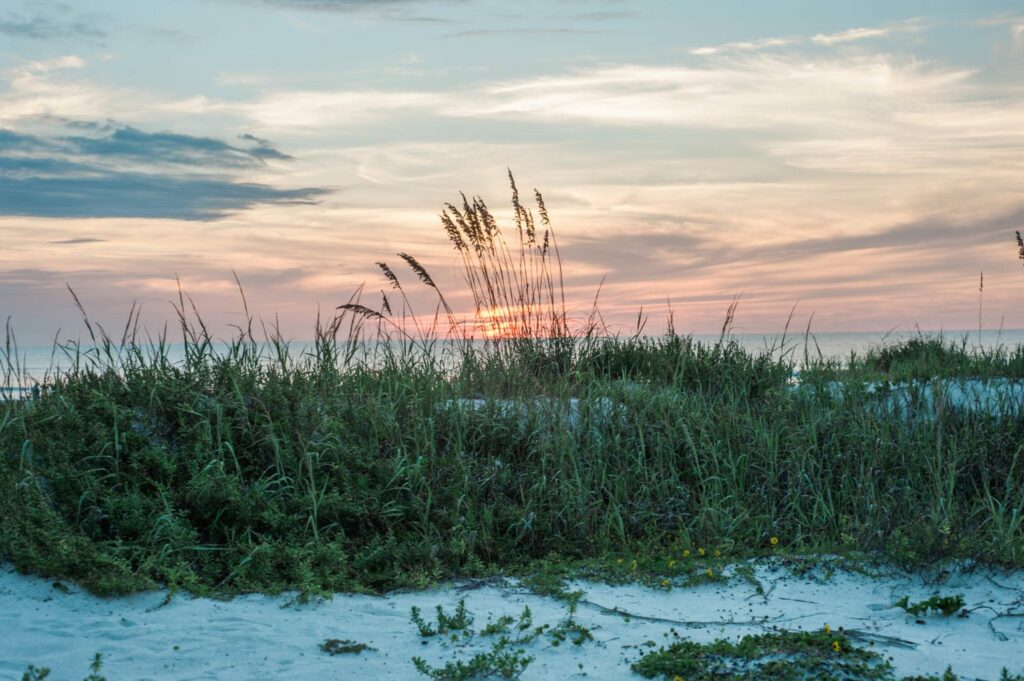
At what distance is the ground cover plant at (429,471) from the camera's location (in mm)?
5746

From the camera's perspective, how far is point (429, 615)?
5082mm

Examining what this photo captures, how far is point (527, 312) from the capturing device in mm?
10492

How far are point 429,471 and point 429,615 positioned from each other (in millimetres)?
1816

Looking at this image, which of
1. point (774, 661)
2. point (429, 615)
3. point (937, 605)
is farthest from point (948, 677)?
point (429, 615)

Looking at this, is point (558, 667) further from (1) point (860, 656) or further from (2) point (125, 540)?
(2) point (125, 540)

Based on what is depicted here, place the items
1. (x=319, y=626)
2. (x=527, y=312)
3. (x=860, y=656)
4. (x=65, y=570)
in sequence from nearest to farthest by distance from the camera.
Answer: (x=860, y=656) → (x=319, y=626) → (x=65, y=570) → (x=527, y=312)

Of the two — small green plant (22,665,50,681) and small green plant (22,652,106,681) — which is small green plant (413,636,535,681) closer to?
small green plant (22,652,106,681)

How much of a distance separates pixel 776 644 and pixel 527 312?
6.34 meters

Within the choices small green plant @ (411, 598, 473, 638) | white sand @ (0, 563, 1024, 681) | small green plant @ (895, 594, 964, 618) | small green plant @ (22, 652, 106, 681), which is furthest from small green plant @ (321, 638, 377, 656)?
small green plant @ (895, 594, 964, 618)

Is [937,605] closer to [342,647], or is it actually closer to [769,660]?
[769,660]

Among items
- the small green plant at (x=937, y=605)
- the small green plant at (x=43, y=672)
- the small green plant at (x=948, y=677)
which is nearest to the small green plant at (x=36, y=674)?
the small green plant at (x=43, y=672)

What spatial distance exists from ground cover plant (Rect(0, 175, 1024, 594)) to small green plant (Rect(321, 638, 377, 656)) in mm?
629

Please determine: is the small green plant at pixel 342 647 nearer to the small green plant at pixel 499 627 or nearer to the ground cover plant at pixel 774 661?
the small green plant at pixel 499 627

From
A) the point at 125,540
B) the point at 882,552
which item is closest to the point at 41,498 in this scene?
the point at 125,540
